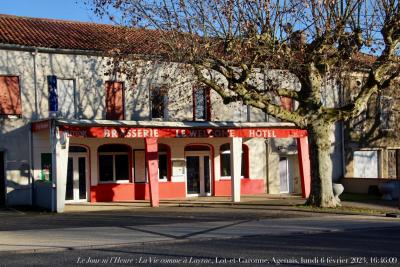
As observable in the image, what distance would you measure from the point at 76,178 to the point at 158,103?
4839 mm

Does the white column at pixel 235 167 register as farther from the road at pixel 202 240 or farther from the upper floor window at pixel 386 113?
the upper floor window at pixel 386 113

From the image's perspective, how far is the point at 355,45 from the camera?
19609 mm

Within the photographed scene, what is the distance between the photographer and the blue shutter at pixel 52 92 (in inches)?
971

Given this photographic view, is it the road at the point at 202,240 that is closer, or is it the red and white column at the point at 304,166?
the road at the point at 202,240

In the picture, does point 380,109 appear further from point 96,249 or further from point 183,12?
point 96,249

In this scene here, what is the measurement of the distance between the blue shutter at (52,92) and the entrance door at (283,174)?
11.9 m

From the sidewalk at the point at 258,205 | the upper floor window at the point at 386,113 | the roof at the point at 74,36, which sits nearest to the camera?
the sidewalk at the point at 258,205

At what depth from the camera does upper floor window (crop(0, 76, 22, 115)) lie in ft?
78.1

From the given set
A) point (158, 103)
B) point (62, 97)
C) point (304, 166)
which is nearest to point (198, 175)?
point (158, 103)

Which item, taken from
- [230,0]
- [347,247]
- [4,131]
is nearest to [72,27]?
[4,131]

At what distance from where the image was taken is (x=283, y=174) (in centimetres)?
3072

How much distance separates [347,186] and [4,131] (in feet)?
56.5

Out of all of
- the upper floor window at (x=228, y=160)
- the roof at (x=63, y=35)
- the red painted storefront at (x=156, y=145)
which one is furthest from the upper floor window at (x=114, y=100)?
the upper floor window at (x=228, y=160)

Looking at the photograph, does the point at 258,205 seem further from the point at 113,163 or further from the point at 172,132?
the point at 113,163
